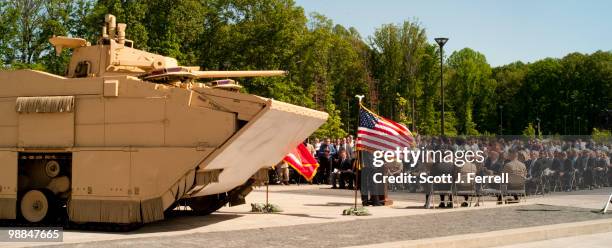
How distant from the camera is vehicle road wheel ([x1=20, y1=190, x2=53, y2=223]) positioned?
1459 cm

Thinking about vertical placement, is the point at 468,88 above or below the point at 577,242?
above

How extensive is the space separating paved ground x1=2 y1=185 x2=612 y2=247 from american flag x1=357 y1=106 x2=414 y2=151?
61.2 inches

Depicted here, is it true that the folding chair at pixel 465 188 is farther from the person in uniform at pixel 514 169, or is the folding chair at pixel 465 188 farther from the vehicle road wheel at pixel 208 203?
the vehicle road wheel at pixel 208 203

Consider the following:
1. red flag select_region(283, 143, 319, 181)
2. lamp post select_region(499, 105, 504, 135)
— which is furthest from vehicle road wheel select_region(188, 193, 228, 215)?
lamp post select_region(499, 105, 504, 135)

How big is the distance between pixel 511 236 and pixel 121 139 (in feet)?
23.2

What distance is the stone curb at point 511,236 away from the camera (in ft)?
38.5

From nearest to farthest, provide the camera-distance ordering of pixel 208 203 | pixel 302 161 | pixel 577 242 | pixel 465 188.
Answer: pixel 577 242 < pixel 208 203 < pixel 302 161 < pixel 465 188

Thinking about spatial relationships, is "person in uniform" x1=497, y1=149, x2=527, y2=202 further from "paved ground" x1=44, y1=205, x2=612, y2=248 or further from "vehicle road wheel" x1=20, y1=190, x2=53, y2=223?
"vehicle road wheel" x1=20, y1=190, x2=53, y2=223

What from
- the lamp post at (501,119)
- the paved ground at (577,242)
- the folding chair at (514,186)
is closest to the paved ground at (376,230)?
the paved ground at (577,242)

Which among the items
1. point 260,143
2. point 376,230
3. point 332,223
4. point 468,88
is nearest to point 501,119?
point 468,88

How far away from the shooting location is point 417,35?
229ft

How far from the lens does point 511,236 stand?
12969 millimetres

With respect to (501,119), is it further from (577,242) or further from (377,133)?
(577,242)

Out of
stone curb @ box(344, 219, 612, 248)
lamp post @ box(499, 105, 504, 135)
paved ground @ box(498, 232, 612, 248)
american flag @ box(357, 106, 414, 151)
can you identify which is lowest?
paved ground @ box(498, 232, 612, 248)
